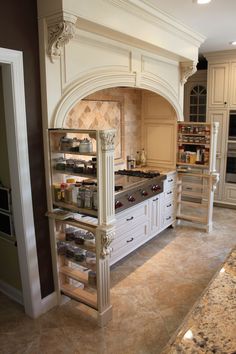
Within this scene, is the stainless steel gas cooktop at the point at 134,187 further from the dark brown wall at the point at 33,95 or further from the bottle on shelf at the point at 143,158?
the dark brown wall at the point at 33,95

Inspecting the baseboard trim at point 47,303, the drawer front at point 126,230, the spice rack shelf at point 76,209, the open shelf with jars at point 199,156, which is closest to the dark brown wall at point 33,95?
the baseboard trim at point 47,303

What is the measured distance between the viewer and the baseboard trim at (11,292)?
2825 millimetres

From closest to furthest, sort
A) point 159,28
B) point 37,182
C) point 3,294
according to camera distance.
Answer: point 37,182
point 3,294
point 159,28

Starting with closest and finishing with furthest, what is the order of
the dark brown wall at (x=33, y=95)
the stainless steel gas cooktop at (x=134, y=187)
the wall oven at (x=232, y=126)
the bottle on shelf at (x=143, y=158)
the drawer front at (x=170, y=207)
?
1. the dark brown wall at (x=33, y=95)
2. the stainless steel gas cooktop at (x=134, y=187)
3. the drawer front at (x=170, y=207)
4. the bottle on shelf at (x=143, y=158)
5. the wall oven at (x=232, y=126)

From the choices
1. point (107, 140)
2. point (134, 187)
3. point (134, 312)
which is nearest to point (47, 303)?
point (134, 312)

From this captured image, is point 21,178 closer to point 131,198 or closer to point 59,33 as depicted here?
point 59,33

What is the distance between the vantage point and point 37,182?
8.15 feet

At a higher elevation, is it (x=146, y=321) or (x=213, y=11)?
(x=213, y=11)

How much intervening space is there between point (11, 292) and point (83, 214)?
3.97 feet

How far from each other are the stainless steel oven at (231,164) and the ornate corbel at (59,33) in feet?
13.1

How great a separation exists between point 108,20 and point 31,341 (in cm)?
273

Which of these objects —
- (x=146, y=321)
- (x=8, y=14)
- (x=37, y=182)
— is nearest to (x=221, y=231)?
(x=146, y=321)

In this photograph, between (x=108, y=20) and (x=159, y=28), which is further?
(x=159, y=28)

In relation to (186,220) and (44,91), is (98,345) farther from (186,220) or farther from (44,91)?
(186,220)
